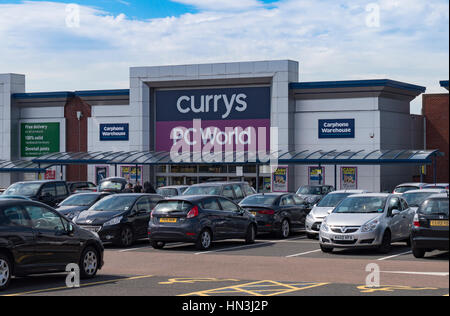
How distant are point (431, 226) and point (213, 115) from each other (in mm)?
31345

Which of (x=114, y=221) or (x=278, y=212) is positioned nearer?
(x=114, y=221)

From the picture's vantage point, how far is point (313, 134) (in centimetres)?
4547

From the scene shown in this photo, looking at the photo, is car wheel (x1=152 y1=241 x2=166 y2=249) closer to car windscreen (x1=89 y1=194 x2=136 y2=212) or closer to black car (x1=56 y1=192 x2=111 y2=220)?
car windscreen (x1=89 y1=194 x2=136 y2=212)

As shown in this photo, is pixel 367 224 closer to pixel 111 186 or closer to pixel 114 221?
pixel 114 221

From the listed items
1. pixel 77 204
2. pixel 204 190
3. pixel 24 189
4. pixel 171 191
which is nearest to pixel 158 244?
pixel 77 204

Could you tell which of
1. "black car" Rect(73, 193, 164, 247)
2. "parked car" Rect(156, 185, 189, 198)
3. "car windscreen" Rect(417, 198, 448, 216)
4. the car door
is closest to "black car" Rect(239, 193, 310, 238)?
"black car" Rect(73, 193, 164, 247)

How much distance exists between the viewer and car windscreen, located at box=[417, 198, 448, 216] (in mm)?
17141

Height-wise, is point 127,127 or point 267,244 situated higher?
point 127,127

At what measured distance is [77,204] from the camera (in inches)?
1003

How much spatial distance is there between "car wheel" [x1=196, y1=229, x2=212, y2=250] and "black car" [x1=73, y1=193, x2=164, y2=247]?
2.46 m
